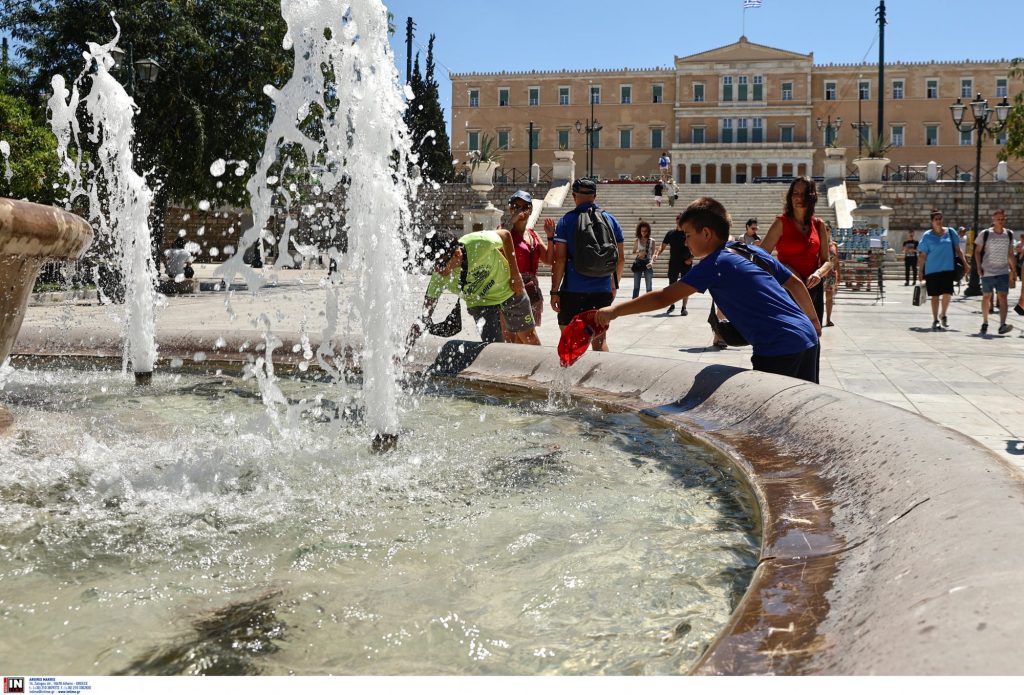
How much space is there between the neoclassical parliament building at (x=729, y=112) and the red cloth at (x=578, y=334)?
209 ft

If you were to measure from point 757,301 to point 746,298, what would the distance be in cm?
5

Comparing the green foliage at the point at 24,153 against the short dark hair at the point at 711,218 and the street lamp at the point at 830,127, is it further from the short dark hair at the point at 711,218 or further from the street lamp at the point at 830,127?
the street lamp at the point at 830,127

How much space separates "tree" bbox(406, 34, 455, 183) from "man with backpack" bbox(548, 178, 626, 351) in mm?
36343

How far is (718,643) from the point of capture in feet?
5.99

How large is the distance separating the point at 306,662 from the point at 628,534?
3.79 ft

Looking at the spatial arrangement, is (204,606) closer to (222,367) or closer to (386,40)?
(386,40)

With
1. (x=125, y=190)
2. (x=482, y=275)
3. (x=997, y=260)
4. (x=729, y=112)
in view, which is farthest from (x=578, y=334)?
(x=729, y=112)

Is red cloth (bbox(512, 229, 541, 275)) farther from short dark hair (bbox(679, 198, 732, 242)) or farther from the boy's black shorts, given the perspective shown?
short dark hair (bbox(679, 198, 732, 242))

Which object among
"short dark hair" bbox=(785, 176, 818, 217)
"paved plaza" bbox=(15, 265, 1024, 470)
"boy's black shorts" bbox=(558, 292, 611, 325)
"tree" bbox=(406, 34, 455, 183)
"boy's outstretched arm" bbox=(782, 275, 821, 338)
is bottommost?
"paved plaza" bbox=(15, 265, 1024, 470)

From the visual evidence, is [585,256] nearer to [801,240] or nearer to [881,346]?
[801,240]

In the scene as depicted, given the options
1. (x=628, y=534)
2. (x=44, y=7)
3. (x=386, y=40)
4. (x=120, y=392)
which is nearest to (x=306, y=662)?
(x=628, y=534)

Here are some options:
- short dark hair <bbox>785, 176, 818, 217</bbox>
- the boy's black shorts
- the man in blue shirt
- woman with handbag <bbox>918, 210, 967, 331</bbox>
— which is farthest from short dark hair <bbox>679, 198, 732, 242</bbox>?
woman with handbag <bbox>918, 210, 967, 331</bbox>

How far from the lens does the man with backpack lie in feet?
19.2

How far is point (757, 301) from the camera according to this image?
13.2 ft
